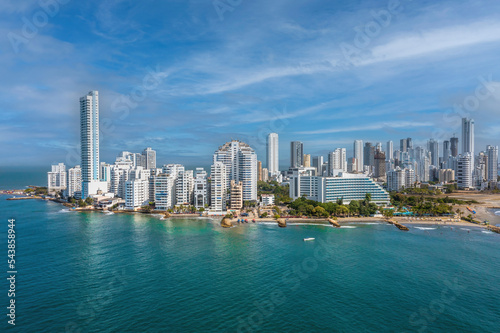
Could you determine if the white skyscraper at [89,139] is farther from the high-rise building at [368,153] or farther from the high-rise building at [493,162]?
the high-rise building at [368,153]

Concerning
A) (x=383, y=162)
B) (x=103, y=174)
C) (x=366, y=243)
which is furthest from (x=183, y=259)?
(x=383, y=162)

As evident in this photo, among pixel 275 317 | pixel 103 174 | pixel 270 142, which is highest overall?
pixel 270 142

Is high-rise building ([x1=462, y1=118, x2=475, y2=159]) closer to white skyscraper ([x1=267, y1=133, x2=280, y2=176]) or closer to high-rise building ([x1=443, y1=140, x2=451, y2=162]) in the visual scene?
high-rise building ([x1=443, y1=140, x2=451, y2=162])

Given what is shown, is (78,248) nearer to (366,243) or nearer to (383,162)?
(366,243)

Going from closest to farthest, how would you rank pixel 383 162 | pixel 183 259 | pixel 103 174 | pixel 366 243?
pixel 183 259 < pixel 366 243 < pixel 103 174 < pixel 383 162

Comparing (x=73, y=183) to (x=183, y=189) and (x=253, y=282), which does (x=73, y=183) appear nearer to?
(x=183, y=189)

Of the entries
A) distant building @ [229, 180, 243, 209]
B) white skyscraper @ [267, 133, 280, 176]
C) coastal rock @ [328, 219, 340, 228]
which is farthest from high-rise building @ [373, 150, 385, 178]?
coastal rock @ [328, 219, 340, 228]

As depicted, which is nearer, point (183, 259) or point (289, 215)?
point (183, 259)

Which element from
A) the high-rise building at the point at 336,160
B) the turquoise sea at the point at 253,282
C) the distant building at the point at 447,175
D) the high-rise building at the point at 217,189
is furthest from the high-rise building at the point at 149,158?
the distant building at the point at 447,175
